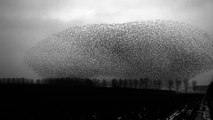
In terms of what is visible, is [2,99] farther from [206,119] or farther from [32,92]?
[206,119]

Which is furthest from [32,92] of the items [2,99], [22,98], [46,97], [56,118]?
→ [56,118]

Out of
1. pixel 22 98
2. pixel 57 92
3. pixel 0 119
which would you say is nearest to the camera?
pixel 0 119

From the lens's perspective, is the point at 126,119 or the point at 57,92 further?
the point at 57,92

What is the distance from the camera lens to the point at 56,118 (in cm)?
2477

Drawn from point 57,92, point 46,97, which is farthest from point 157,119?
point 57,92

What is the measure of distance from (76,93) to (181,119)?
3690 centimetres

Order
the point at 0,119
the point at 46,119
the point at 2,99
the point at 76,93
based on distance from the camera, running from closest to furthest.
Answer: the point at 0,119, the point at 46,119, the point at 2,99, the point at 76,93

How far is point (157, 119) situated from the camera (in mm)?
24000

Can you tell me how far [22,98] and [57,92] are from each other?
1339 cm

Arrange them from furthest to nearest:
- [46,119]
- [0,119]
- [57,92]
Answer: [57,92], [46,119], [0,119]

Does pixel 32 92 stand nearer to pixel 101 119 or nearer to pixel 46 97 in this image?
pixel 46 97

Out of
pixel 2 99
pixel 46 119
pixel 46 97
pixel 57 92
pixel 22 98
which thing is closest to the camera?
pixel 46 119

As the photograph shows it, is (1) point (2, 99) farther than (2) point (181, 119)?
Yes

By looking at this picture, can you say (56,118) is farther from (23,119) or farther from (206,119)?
(206,119)
